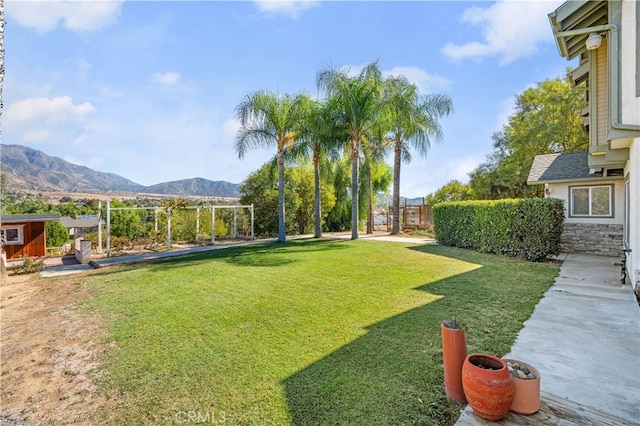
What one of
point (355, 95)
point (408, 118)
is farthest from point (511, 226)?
point (355, 95)

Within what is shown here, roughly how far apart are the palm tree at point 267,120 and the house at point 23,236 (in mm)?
10118

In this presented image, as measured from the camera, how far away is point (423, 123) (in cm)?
1593

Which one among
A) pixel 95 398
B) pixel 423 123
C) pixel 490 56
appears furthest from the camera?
pixel 423 123

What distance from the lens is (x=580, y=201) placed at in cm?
1077

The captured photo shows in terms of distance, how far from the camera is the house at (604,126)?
15.8 feet

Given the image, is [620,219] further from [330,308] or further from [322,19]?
[322,19]

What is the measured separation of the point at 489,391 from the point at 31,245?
18849 millimetres

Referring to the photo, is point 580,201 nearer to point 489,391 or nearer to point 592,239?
point 592,239

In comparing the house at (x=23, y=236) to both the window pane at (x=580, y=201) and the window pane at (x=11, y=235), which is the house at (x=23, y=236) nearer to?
the window pane at (x=11, y=235)

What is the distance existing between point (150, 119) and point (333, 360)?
57.4ft

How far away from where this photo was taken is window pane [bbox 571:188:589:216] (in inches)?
418

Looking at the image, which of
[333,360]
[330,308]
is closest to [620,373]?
[333,360]

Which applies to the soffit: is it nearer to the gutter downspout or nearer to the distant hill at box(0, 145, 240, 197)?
the gutter downspout

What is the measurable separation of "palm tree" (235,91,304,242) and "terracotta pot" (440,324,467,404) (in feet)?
42.2
